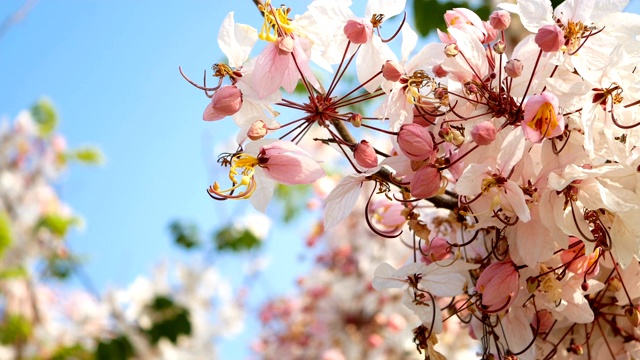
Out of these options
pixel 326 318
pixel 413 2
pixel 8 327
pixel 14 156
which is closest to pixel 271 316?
pixel 326 318

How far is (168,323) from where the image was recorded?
1630 millimetres

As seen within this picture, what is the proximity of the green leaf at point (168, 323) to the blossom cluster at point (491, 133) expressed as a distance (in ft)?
4.11

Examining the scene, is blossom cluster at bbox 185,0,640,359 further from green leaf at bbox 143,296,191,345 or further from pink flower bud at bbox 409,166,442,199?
green leaf at bbox 143,296,191,345

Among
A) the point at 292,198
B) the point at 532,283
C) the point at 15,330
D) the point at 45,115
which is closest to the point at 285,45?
the point at 532,283

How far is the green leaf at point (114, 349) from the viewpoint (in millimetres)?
1555

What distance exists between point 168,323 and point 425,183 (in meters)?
1.37

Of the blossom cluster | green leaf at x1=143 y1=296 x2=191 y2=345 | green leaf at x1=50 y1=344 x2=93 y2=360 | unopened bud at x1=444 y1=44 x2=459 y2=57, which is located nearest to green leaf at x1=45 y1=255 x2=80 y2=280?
green leaf at x1=50 y1=344 x2=93 y2=360

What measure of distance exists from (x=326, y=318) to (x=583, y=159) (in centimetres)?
198

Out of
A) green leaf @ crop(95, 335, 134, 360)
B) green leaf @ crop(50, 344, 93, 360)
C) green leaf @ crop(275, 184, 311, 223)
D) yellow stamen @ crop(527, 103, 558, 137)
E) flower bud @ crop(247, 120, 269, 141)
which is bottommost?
yellow stamen @ crop(527, 103, 558, 137)

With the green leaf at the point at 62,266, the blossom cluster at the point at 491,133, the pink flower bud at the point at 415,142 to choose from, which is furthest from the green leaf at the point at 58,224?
the pink flower bud at the point at 415,142

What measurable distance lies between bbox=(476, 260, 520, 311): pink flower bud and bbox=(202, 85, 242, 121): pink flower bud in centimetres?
21

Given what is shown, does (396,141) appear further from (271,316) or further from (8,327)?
(8,327)

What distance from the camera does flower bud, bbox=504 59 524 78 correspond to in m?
0.40

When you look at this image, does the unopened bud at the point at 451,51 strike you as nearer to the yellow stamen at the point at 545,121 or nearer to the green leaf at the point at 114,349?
the yellow stamen at the point at 545,121
